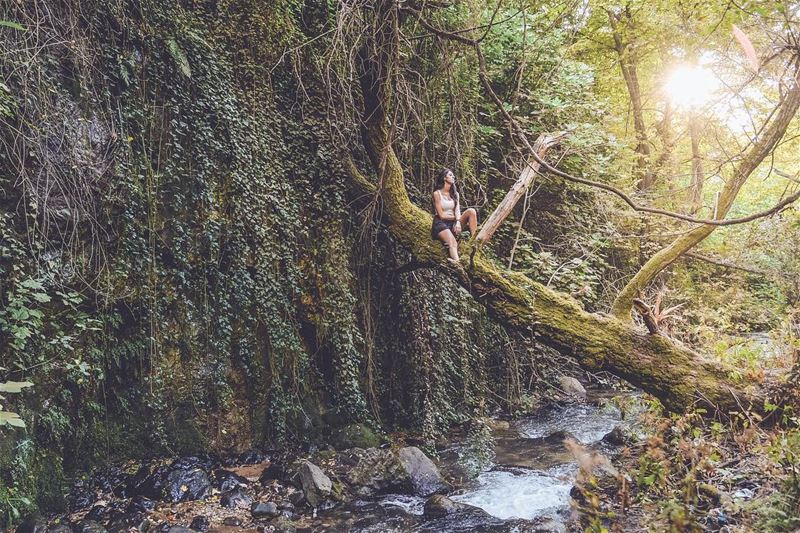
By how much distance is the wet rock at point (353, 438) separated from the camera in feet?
19.9

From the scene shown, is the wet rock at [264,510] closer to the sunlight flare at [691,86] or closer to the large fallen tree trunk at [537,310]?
the large fallen tree trunk at [537,310]

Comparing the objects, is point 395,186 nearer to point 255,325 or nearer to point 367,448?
point 255,325

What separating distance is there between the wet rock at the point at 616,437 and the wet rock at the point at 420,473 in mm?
2313

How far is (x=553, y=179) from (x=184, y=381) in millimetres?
7159

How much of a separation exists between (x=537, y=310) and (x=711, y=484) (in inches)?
90.2

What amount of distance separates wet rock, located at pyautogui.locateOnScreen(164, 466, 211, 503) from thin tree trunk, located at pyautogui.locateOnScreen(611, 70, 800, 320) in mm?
4714

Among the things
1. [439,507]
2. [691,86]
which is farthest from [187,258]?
[691,86]

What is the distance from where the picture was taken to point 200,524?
4426 mm

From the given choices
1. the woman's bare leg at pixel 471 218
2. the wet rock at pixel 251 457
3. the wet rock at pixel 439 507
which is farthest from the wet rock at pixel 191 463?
the woman's bare leg at pixel 471 218

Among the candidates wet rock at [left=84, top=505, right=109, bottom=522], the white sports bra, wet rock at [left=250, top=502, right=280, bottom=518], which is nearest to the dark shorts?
the white sports bra

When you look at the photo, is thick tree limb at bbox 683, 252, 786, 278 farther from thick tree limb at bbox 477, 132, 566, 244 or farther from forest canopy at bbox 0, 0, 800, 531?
thick tree limb at bbox 477, 132, 566, 244

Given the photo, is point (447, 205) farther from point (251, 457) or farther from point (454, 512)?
point (251, 457)

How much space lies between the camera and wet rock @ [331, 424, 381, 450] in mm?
6059

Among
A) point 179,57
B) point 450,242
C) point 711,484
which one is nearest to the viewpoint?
point 711,484
